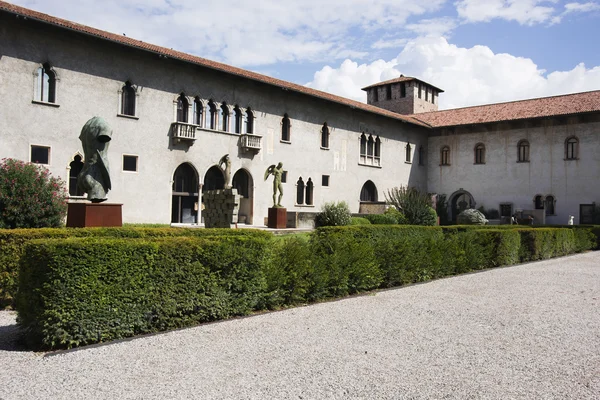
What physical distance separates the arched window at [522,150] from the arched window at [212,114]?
2194 centimetres

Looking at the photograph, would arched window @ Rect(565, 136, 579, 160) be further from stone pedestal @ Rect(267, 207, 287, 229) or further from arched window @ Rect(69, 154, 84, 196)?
arched window @ Rect(69, 154, 84, 196)

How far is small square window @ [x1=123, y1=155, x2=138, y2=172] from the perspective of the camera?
21.7 meters

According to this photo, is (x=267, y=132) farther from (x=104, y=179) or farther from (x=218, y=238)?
(x=218, y=238)

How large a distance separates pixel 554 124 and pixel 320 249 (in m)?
29.9

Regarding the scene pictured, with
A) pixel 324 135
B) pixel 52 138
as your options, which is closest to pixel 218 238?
pixel 52 138

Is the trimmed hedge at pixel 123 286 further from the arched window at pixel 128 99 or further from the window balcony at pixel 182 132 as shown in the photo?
the window balcony at pixel 182 132

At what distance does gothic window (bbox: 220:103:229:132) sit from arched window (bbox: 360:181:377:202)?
12.1 metres

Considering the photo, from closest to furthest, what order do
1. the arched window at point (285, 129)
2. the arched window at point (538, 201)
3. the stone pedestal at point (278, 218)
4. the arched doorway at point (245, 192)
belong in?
the stone pedestal at point (278, 218), the arched doorway at point (245, 192), the arched window at point (285, 129), the arched window at point (538, 201)

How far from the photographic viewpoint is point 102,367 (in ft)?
15.6

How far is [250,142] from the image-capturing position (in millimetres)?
26266

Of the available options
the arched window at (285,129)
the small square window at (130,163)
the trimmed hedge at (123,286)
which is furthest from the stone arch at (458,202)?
the trimmed hedge at (123,286)

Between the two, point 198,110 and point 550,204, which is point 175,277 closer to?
point 198,110

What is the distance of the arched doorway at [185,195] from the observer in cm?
2452

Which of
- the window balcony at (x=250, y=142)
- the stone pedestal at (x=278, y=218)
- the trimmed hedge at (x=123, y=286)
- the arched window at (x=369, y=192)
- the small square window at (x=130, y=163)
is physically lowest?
the trimmed hedge at (x=123, y=286)
